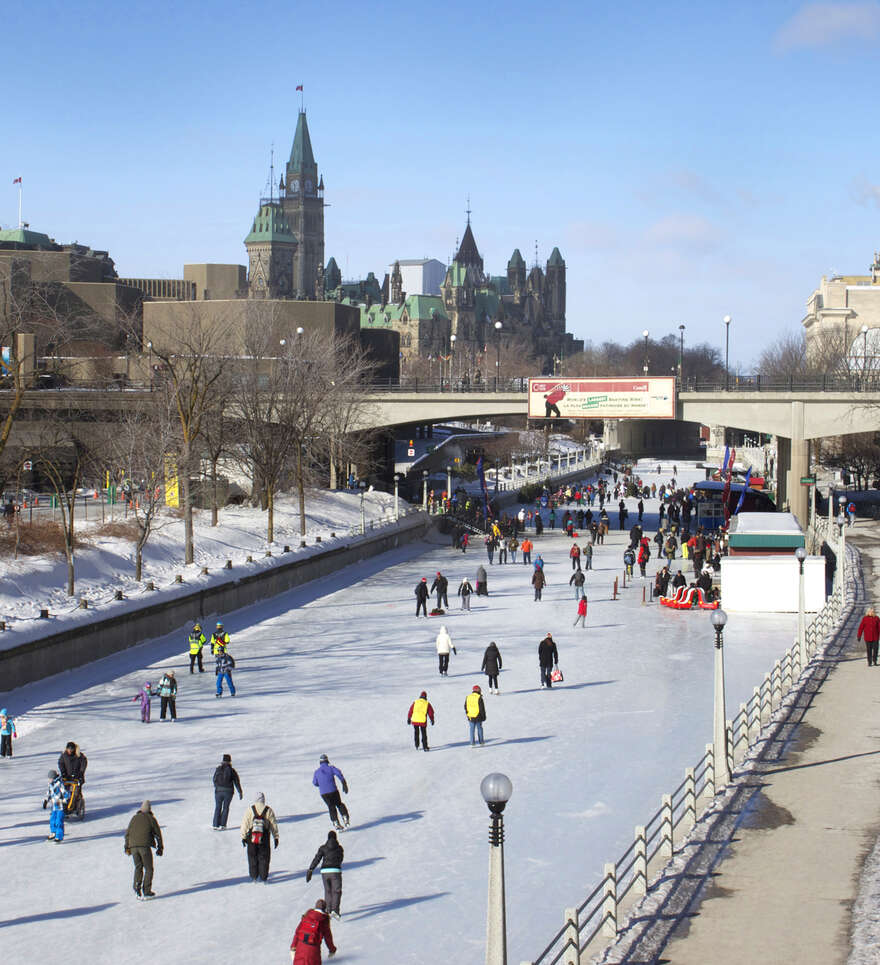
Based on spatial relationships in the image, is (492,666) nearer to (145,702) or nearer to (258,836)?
(145,702)

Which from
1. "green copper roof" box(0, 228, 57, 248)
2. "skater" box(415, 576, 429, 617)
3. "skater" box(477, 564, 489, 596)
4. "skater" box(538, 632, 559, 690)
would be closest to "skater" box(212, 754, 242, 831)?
"skater" box(538, 632, 559, 690)

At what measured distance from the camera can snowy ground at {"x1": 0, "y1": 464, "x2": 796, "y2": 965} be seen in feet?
41.3

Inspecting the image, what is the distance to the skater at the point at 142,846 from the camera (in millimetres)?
13102

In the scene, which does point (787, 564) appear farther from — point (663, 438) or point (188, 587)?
point (663, 438)

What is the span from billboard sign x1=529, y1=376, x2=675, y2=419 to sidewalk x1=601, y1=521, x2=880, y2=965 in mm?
33271

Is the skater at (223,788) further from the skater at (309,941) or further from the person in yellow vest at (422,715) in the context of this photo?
the skater at (309,941)

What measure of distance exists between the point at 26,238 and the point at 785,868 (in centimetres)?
12562

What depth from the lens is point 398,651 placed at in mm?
27875

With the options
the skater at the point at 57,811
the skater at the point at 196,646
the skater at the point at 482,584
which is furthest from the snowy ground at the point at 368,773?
the skater at the point at 482,584

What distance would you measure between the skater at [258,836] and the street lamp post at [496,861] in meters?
4.55

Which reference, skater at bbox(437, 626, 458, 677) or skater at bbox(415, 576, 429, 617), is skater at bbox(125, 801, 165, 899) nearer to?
skater at bbox(437, 626, 458, 677)

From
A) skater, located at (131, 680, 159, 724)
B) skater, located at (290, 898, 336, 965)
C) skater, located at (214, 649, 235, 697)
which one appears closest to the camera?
skater, located at (290, 898, 336, 965)

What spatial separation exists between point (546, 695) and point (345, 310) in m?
63.3

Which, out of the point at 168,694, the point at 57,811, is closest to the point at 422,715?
the point at 168,694
